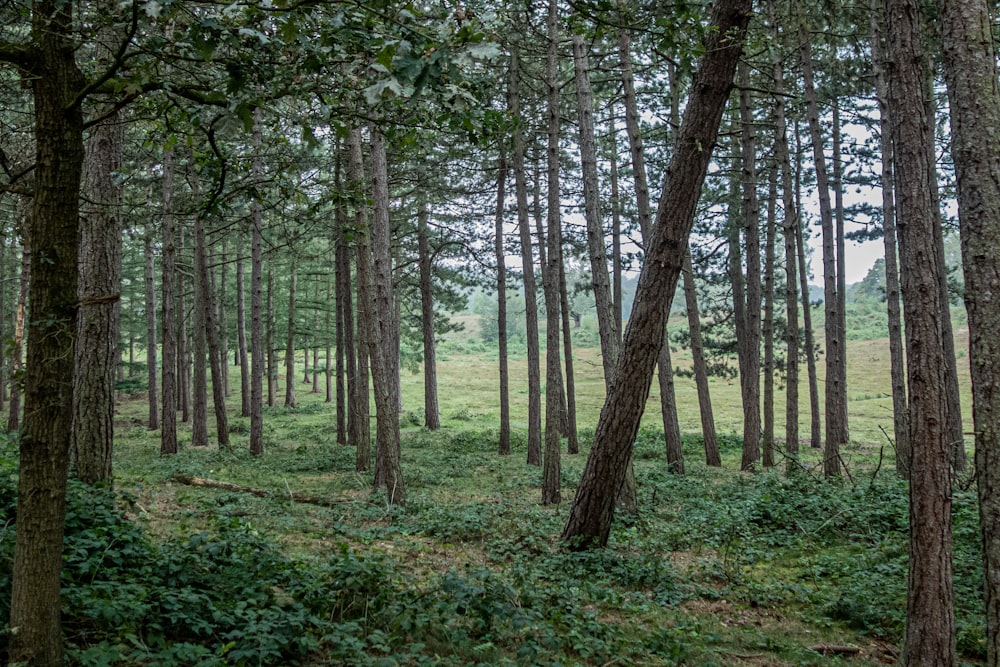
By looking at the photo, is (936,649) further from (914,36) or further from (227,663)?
(227,663)

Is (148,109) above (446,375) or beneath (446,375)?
above

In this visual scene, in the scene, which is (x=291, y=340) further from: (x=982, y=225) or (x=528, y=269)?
(x=982, y=225)

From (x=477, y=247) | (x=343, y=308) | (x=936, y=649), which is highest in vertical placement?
(x=477, y=247)

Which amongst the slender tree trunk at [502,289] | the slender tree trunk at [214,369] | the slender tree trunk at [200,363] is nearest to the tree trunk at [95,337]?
the slender tree trunk at [214,369]

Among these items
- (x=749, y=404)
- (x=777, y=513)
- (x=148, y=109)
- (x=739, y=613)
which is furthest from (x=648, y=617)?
(x=749, y=404)

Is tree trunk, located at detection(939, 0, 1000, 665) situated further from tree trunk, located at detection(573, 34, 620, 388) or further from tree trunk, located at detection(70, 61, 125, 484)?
tree trunk, located at detection(70, 61, 125, 484)

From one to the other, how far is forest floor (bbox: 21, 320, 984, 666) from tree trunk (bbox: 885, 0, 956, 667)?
16.5 inches

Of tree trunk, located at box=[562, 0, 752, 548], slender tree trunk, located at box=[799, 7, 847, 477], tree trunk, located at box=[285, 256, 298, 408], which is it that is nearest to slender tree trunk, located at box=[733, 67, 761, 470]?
slender tree trunk, located at box=[799, 7, 847, 477]

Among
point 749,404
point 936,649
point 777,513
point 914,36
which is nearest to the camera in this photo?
point 936,649

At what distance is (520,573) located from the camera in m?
5.89

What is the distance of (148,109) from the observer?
3.38 m

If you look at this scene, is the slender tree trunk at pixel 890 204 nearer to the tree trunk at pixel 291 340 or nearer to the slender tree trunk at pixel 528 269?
the slender tree trunk at pixel 528 269

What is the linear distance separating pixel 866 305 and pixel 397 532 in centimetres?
7302

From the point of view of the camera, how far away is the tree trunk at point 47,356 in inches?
111
